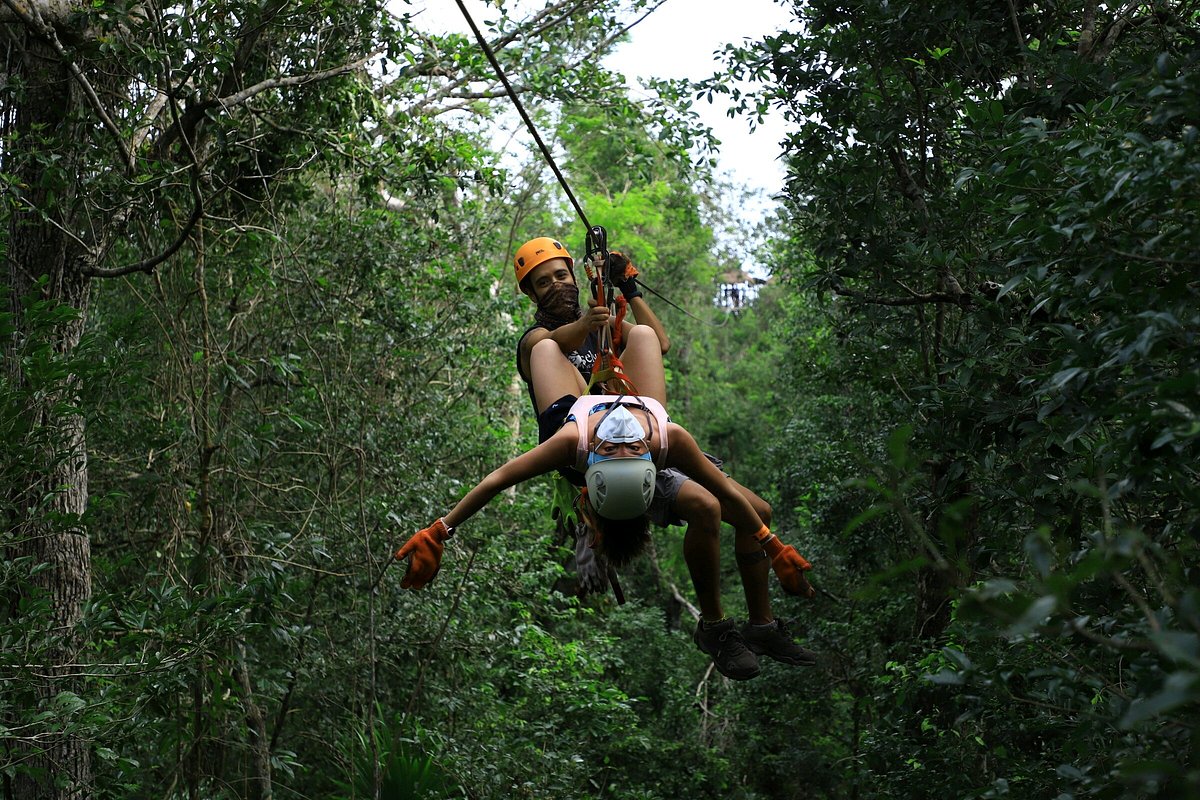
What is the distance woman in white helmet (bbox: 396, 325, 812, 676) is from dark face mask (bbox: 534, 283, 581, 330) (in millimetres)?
233

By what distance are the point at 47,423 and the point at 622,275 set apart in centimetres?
230

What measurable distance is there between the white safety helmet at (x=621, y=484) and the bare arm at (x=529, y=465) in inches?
4.2

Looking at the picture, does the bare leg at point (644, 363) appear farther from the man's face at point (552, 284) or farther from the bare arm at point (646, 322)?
the man's face at point (552, 284)

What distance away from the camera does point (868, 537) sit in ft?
29.3

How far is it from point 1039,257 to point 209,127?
4110 mm

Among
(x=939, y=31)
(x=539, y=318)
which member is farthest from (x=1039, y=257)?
(x=939, y=31)

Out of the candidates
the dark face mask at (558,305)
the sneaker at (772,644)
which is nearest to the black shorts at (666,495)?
the sneaker at (772,644)

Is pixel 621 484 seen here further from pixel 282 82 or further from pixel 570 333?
pixel 282 82

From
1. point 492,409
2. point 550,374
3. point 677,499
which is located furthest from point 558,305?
point 492,409

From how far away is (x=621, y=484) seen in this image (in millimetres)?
3535

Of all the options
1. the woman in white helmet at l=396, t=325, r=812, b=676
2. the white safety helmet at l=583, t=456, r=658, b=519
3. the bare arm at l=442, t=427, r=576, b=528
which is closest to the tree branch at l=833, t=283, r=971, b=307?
the woman in white helmet at l=396, t=325, r=812, b=676

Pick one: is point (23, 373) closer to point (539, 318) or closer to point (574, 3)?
point (539, 318)

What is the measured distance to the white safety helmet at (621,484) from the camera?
353cm

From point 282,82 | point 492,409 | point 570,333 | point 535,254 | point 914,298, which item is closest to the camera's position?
point 570,333
